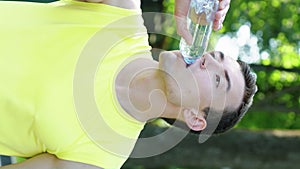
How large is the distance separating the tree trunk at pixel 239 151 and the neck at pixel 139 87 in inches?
56.6

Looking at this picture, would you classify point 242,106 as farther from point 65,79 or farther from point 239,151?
point 239,151

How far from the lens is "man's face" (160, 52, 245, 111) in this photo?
70.5 inches

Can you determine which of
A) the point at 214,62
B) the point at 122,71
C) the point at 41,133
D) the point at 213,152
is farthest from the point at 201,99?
the point at 213,152

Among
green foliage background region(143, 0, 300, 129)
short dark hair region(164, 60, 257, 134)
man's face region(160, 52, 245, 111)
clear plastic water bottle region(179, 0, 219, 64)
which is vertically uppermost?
clear plastic water bottle region(179, 0, 219, 64)

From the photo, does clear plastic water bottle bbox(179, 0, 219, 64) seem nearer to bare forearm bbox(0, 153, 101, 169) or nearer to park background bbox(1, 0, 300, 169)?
bare forearm bbox(0, 153, 101, 169)

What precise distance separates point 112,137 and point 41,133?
19 cm

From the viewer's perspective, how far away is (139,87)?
180 centimetres

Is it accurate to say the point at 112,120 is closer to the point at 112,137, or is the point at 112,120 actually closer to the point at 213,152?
the point at 112,137

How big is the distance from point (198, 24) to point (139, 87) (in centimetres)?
22

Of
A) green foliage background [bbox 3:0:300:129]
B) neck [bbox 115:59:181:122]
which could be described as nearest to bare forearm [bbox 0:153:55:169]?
neck [bbox 115:59:181:122]

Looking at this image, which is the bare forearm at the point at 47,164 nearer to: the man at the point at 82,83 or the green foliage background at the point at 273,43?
the man at the point at 82,83

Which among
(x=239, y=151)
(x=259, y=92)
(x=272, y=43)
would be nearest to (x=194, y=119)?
(x=239, y=151)

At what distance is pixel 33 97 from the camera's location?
66.2 inches

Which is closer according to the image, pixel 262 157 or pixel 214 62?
pixel 214 62
